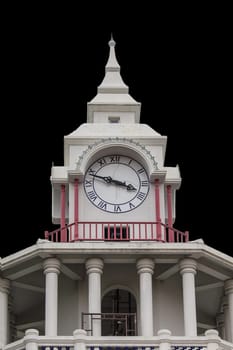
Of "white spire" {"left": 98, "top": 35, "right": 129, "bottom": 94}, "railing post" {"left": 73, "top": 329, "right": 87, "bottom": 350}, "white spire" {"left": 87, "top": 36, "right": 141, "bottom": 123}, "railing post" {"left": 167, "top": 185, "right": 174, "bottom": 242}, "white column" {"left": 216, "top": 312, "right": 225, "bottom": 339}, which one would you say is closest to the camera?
"railing post" {"left": 73, "top": 329, "right": 87, "bottom": 350}

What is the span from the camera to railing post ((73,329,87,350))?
42.2 metres

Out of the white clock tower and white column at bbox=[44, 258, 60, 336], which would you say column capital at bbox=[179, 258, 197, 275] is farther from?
white column at bbox=[44, 258, 60, 336]

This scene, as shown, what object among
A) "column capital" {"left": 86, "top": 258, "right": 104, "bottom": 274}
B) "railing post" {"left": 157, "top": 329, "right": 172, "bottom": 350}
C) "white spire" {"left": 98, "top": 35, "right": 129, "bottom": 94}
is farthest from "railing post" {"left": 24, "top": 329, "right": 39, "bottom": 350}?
"white spire" {"left": 98, "top": 35, "right": 129, "bottom": 94}

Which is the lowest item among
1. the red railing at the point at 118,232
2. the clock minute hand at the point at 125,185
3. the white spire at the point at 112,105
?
the red railing at the point at 118,232

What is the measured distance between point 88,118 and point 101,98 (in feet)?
2.67

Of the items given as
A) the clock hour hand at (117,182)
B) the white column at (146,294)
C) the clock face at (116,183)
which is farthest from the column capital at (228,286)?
A: the clock hour hand at (117,182)

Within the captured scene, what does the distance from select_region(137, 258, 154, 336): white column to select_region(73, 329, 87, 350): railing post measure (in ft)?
8.04

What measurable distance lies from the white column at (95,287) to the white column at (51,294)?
98 cm

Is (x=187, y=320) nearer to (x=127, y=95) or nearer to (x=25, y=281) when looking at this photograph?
(x=25, y=281)

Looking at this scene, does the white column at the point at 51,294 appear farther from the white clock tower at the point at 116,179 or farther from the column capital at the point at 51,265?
the white clock tower at the point at 116,179

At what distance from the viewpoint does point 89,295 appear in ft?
147

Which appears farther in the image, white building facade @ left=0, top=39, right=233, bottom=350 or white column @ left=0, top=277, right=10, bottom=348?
white column @ left=0, top=277, right=10, bottom=348

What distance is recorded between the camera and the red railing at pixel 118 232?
46594 mm

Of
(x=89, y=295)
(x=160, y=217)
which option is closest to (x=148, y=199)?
(x=160, y=217)
